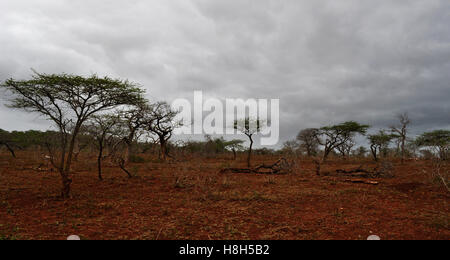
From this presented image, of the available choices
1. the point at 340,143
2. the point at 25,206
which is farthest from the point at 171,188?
the point at 340,143

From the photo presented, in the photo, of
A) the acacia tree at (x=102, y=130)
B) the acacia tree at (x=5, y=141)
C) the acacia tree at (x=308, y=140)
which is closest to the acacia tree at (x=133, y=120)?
the acacia tree at (x=102, y=130)

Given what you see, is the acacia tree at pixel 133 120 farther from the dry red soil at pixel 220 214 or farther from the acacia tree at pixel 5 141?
the acacia tree at pixel 5 141

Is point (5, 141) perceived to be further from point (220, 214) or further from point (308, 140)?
point (308, 140)

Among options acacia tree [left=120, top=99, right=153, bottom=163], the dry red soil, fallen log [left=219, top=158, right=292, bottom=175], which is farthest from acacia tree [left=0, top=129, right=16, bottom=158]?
fallen log [left=219, top=158, right=292, bottom=175]

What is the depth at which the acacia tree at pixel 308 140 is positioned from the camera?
124 feet

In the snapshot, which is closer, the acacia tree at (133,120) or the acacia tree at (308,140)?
the acacia tree at (133,120)

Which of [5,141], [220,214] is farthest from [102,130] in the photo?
[5,141]

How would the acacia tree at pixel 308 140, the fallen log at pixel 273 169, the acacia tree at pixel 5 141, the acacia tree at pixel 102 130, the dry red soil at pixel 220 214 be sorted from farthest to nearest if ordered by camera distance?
the acacia tree at pixel 308 140, the acacia tree at pixel 5 141, the fallen log at pixel 273 169, the acacia tree at pixel 102 130, the dry red soil at pixel 220 214

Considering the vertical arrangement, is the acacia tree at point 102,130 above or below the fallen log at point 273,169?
above

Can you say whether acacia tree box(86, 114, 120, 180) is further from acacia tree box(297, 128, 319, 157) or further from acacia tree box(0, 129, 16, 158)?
acacia tree box(297, 128, 319, 157)

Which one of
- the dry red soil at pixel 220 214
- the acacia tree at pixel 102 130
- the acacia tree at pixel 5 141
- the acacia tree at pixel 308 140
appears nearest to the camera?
the dry red soil at pixel 220 214

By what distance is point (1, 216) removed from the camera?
18.6ft
